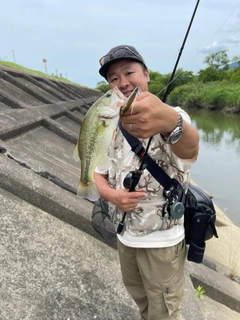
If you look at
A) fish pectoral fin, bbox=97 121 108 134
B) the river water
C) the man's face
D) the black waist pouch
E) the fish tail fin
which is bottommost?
the river water

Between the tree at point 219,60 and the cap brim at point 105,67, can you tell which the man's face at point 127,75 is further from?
the tree at point 219,60

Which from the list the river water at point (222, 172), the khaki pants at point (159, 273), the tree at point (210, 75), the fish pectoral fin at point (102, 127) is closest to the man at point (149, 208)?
the khaki pants at point (159, 273)

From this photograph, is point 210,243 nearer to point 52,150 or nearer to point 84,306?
point 52,150

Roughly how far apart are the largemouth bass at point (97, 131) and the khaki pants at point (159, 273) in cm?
52

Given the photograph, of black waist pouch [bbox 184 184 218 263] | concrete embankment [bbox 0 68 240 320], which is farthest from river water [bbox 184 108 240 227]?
black waist pouch [bbox 184 184 218 263]

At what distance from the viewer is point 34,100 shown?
859 cm

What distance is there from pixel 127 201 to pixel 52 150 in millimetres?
3829

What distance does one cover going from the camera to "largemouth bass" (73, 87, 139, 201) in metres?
1.59

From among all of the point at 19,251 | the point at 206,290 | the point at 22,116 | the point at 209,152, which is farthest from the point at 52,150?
the point at 209,152

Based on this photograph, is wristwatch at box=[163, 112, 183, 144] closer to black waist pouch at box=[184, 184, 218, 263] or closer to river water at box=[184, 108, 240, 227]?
black waist pouch at box=[184, 184, 218, 263]

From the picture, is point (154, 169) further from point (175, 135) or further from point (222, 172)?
point (222, 172)

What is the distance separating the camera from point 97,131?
1713 mm

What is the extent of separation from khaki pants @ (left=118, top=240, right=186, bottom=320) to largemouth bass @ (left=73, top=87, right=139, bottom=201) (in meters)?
0.52

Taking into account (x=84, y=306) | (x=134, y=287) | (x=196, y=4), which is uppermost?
(x=196, y=4)
